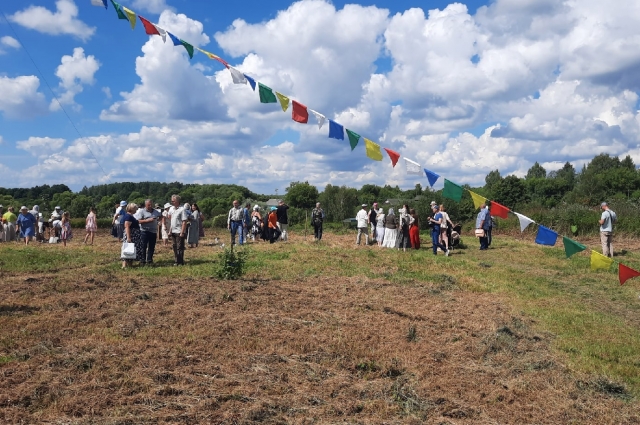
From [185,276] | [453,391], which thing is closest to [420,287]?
[185,276]

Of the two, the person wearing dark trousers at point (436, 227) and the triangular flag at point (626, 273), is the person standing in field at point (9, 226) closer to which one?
the person wearing dark trousers at point (436, 227)

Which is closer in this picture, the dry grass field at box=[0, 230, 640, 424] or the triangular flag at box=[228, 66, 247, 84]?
the dry grass field at box=[0, 230, 640, 424]

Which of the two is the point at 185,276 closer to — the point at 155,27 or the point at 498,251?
the point at 155,27

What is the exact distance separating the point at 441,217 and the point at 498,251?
143 inches

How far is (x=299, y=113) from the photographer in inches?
497

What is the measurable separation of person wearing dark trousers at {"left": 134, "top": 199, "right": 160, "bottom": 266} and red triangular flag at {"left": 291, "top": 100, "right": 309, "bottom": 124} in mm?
4009


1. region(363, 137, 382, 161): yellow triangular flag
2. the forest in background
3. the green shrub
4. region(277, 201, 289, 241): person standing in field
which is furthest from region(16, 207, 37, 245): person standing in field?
region(363, 137, 382, 161): yellow triangular flag

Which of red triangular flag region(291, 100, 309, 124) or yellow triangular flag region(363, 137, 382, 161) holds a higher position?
red triangular flag region(291, 100, 309, 124)

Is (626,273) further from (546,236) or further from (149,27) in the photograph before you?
(149,27)

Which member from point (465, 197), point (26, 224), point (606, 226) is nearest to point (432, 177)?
point (606, 226)

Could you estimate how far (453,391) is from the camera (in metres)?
5.82

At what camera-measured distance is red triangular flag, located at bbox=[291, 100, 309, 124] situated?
12.6m

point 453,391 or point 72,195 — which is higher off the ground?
point 72,195

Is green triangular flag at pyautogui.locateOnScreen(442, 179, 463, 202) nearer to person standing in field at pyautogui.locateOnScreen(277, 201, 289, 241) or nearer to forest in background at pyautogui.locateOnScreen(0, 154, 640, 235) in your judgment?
person standing in field at pyautogui.locateOnScreen(277, 201, 289, 241)
